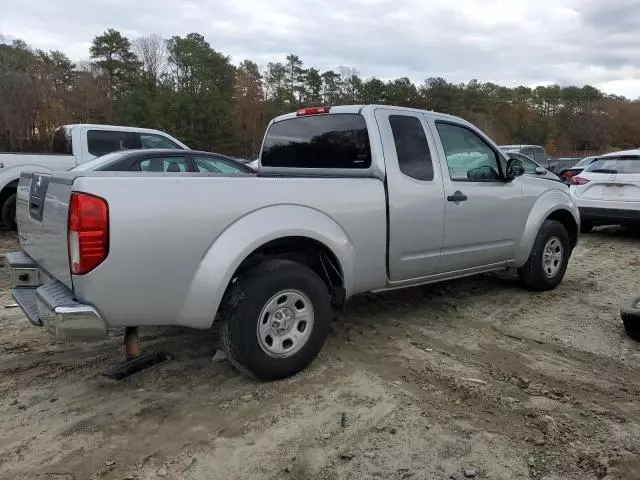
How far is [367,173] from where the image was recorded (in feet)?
13.9

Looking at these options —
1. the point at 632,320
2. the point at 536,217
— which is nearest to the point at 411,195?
the point at 536,217

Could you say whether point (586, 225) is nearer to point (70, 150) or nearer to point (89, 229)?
point (70, 150)

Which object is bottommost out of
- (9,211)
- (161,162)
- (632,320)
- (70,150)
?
(632,320)

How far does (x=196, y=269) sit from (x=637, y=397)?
2.89 meters

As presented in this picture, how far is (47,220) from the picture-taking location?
3246 mm

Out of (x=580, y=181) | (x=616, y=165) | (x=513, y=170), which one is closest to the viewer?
(x=513, y=170)

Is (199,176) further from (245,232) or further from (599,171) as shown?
(599,171)

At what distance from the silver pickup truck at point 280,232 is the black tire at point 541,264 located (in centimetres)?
33

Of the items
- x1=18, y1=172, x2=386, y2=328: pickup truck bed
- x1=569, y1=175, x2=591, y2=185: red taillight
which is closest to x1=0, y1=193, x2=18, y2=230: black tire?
x1=18, y1=172, x2=386, y2=328: pickup truck bed

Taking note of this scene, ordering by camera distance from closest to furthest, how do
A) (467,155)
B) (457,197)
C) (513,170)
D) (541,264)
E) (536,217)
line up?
→ (457,197), (467,155), (513,170), (536,217), (541,264)

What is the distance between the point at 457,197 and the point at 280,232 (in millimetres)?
1896

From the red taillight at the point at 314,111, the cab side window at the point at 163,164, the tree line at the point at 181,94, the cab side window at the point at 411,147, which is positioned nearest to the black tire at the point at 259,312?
the cab side window at the point at 411,147

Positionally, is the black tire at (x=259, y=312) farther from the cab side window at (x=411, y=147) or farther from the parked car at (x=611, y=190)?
the parked car at (x=611, y=190)

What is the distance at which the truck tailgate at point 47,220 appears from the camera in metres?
3.01
